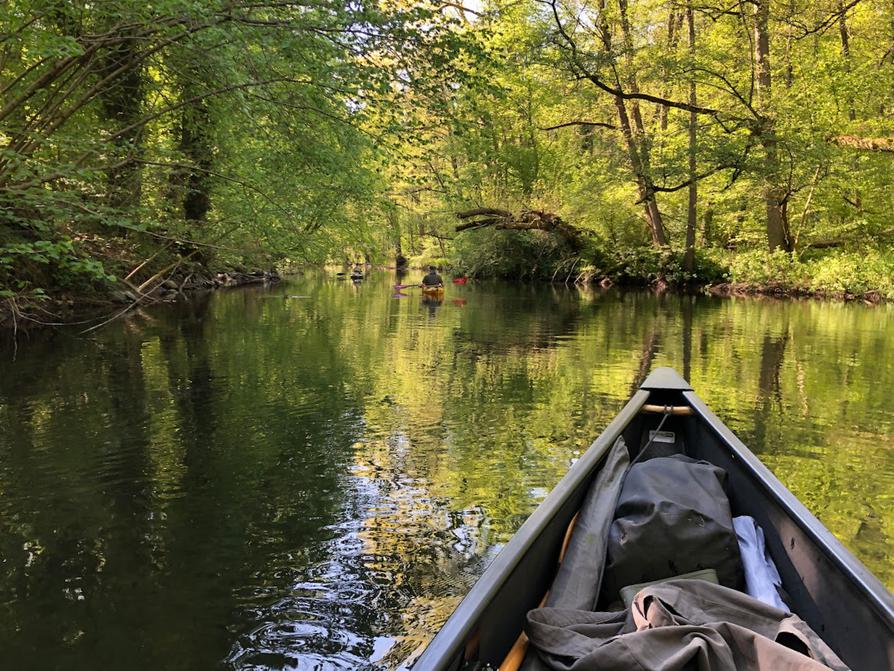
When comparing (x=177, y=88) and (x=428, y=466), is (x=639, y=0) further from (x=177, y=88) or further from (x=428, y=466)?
(x=428, y=466)

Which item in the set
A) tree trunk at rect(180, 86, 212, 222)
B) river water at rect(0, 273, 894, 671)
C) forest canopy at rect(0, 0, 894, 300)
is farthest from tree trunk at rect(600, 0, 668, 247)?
tree trunk at rect(180, 86, 212, 222)

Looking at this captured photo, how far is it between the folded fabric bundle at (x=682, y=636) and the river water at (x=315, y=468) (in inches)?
40.8

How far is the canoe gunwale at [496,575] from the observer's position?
1.38m

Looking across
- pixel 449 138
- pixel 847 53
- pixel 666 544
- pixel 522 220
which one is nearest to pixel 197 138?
pixel 449 138

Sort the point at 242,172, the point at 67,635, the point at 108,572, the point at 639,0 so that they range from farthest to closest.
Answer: the point at 639,0 → the point at 242,172 → the point at 108,572 → the point at 67,635

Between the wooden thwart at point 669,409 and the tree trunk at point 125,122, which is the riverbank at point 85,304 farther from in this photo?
the wooden thwart at point 669,409

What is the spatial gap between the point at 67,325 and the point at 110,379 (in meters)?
5.65

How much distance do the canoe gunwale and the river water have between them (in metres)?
0.94

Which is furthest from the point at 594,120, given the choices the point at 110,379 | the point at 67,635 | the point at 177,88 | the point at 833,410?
the point at 67,635

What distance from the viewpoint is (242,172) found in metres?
9.08

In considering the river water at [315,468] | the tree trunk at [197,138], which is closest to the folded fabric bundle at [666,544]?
the river water at [315,468]

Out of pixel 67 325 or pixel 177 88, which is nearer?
pixel 177 88

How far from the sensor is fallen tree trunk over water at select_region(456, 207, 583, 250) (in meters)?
26.2

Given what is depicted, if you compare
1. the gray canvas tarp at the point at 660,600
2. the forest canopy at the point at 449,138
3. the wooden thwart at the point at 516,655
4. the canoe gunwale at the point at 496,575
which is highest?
the forest canopy at the point at 449,138
